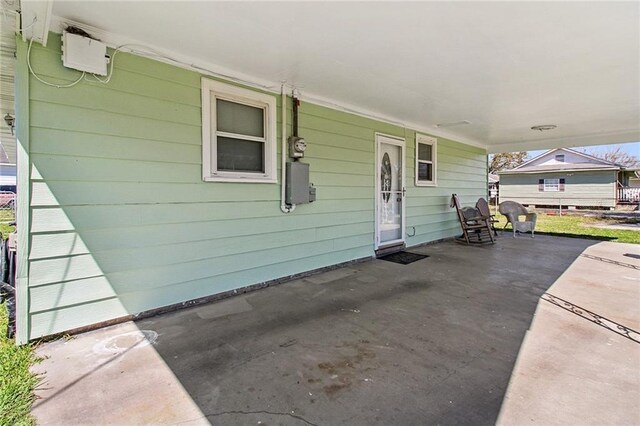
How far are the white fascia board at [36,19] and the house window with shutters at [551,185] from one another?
21867mm

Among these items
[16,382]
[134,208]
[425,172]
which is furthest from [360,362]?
[425,172]

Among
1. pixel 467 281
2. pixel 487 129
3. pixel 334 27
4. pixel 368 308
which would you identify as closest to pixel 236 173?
pixel 334 27

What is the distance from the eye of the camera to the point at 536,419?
5.01 feet

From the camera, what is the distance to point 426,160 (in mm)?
6336

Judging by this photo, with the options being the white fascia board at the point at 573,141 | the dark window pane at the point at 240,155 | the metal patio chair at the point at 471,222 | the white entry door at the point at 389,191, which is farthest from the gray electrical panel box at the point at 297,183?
the white fascia board at the point at 573,141

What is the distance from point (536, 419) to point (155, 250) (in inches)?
114

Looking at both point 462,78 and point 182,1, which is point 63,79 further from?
point 462,78

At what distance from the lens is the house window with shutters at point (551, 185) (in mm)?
17859

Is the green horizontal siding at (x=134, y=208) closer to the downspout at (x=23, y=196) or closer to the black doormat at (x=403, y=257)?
the downspout at (x=23, y=196)

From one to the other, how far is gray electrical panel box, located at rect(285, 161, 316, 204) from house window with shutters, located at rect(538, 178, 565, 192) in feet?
63.9

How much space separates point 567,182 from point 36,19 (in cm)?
2213

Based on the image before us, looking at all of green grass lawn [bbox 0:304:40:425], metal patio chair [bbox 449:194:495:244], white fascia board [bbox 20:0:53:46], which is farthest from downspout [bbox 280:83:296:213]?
metal patio chair [bbox 449:194:495:244]

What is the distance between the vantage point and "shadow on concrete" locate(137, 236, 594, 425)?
5.40 feet

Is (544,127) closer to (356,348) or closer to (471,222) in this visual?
(471,222)
